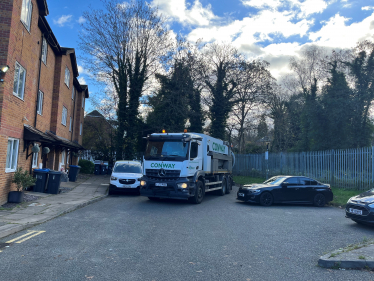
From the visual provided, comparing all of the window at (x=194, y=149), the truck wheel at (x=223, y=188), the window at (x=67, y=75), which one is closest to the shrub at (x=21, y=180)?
the window at (x=194, y=149)

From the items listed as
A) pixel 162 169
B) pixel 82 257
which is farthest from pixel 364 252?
pixel 162 169

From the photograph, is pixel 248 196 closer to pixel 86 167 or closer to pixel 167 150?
pixel 167 150

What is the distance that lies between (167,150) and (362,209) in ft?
23.6

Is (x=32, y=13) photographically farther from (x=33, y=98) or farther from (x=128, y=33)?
(x=128, y=33)

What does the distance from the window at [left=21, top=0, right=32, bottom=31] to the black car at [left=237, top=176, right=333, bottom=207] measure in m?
11.6

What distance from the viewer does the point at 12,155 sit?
12.1 meters

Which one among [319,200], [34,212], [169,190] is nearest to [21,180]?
[34,212]

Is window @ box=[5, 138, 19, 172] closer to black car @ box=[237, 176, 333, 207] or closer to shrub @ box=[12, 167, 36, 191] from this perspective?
shrub @ box=[12, 167, 36, 191]

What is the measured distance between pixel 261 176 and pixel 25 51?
66.2 ft

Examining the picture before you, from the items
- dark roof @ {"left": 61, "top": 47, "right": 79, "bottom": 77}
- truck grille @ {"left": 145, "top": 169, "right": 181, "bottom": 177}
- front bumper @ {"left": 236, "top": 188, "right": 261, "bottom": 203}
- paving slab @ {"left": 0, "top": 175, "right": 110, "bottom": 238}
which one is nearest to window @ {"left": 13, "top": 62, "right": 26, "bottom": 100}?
paving slab @ {"left": 0, "top": 175, "right": 110, "bottom": 238}

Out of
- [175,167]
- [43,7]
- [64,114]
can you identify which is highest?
[43,7]

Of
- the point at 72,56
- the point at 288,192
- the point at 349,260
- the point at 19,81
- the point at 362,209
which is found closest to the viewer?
the point at 349,260

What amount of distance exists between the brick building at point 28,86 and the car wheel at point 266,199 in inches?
388

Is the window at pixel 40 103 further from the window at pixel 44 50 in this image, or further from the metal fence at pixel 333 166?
the metal fence at pixel 333 166
